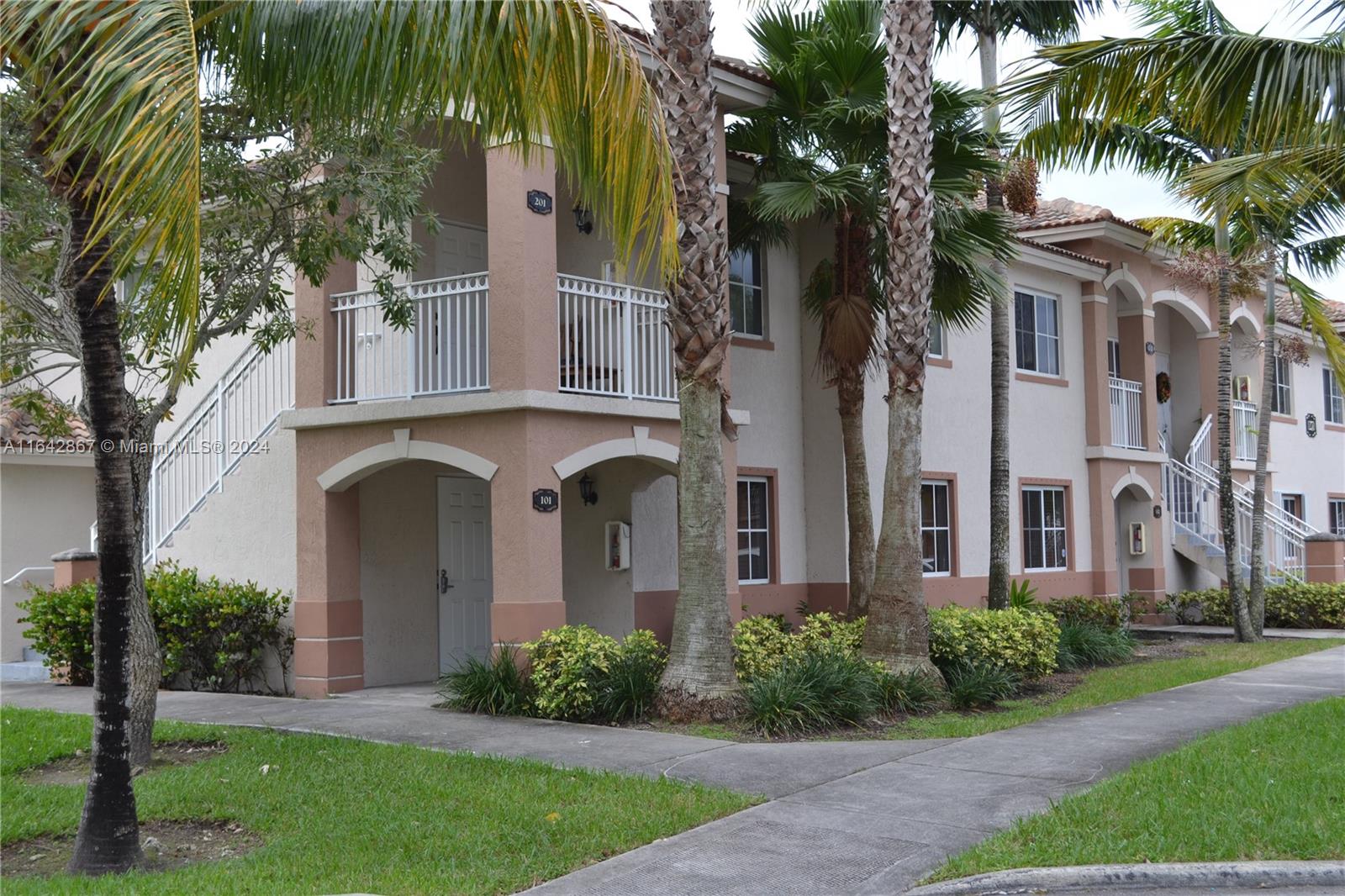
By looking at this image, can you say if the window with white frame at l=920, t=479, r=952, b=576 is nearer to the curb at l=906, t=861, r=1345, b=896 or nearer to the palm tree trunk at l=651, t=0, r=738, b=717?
the palm tree trunk at l=651, t=0, r=738, b=717

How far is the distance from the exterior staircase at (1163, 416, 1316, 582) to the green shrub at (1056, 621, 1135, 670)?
25.1ft

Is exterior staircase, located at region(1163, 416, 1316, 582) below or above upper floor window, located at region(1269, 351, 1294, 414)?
below

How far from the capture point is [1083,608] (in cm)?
2005

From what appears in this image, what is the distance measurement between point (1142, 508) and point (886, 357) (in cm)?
1213

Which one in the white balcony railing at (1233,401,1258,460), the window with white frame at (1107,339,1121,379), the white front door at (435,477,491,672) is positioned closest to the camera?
the white front door at (435,477,491,672)

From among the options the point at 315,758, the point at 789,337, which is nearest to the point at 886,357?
the point at 789,337

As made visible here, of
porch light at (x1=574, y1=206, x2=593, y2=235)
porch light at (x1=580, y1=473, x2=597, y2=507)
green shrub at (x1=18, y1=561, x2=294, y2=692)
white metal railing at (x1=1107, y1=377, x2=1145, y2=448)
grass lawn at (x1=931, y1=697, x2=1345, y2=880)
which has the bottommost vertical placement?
A: grass lawn at (x1=931, y1=697, x2=1345, y2=880)

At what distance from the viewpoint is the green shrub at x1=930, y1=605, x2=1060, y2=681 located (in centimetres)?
1346

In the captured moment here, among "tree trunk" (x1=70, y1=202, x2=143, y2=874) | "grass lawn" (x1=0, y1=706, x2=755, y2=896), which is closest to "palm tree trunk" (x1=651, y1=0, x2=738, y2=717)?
"grass lawn" (x1=0, y1=706, x2=755, y2=896)

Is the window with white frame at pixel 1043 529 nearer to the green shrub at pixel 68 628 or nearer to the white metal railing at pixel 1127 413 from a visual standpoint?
the white metal railing at pixel 1127 413

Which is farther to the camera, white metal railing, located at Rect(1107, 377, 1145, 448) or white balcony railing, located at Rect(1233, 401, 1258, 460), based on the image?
white balcony railing, located at Rect(1233, 401, 1258, 460)

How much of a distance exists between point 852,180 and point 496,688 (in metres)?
6.77

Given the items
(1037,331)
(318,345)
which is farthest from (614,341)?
(1037,331)

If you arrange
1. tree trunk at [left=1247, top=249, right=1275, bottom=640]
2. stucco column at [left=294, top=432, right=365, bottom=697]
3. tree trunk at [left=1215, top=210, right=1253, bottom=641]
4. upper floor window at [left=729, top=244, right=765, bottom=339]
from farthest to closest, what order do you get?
1. tree trunk at [left=1247, top=249, right=1275, bottom=640]
2. tree trunk at [left=1215, top=210, right=1253, bottom=641]
3. upper floor window at [left=729, top=244, right=765, bottom=339]
4. stucco column at [left=294, top=432, right=365, bottom=697]
